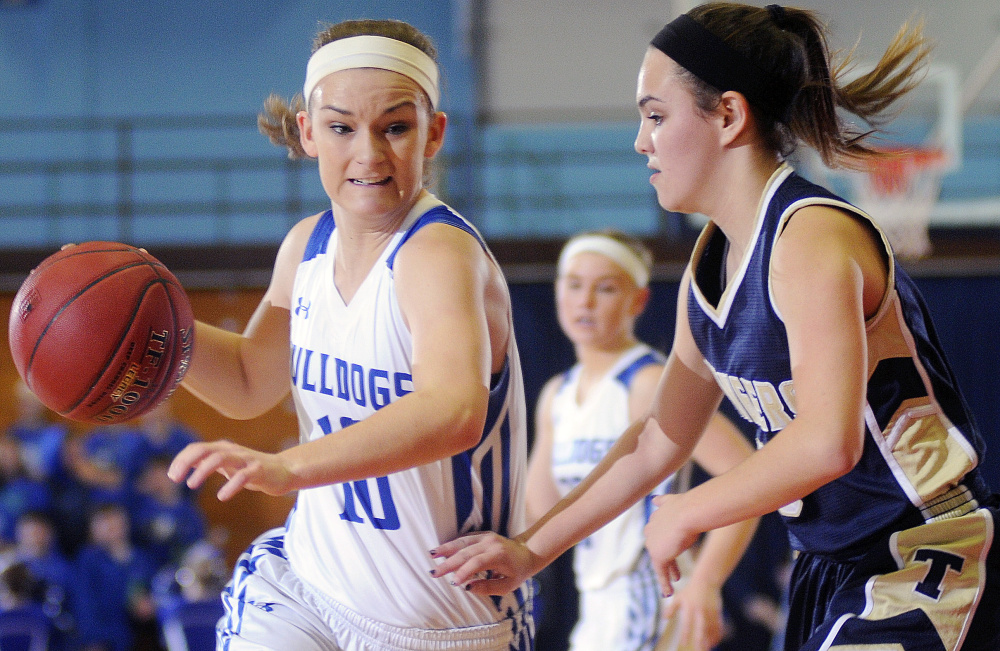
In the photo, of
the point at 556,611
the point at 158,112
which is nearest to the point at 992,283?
the point at 556,611

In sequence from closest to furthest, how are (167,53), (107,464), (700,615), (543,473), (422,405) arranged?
(422,405), (700,615), (543,473), (107,464), (167,53)

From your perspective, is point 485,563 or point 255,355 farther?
point 255,355

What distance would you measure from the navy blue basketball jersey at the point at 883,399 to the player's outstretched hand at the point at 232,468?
86 cm

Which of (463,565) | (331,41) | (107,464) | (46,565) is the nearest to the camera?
(463,565)

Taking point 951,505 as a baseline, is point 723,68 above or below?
above

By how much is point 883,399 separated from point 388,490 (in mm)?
957

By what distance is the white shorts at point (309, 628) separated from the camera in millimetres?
2084

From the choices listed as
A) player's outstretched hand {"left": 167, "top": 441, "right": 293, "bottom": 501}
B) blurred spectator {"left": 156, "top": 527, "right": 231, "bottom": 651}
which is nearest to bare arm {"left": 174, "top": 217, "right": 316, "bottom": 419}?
player's outstretched hand {"left": 167, "top": 441, "right": 293, "bottom": 501}

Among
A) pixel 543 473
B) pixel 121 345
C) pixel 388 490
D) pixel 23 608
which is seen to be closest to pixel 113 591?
pixel 23 608

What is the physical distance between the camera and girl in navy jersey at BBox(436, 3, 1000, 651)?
67.7 inches

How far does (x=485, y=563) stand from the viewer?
2.09 m

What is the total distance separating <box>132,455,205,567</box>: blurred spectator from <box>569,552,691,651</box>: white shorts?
3539 millimetres

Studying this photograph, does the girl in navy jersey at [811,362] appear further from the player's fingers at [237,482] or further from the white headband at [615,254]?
the white headband at [615,254]

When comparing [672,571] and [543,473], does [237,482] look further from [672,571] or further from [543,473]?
[543,473]
